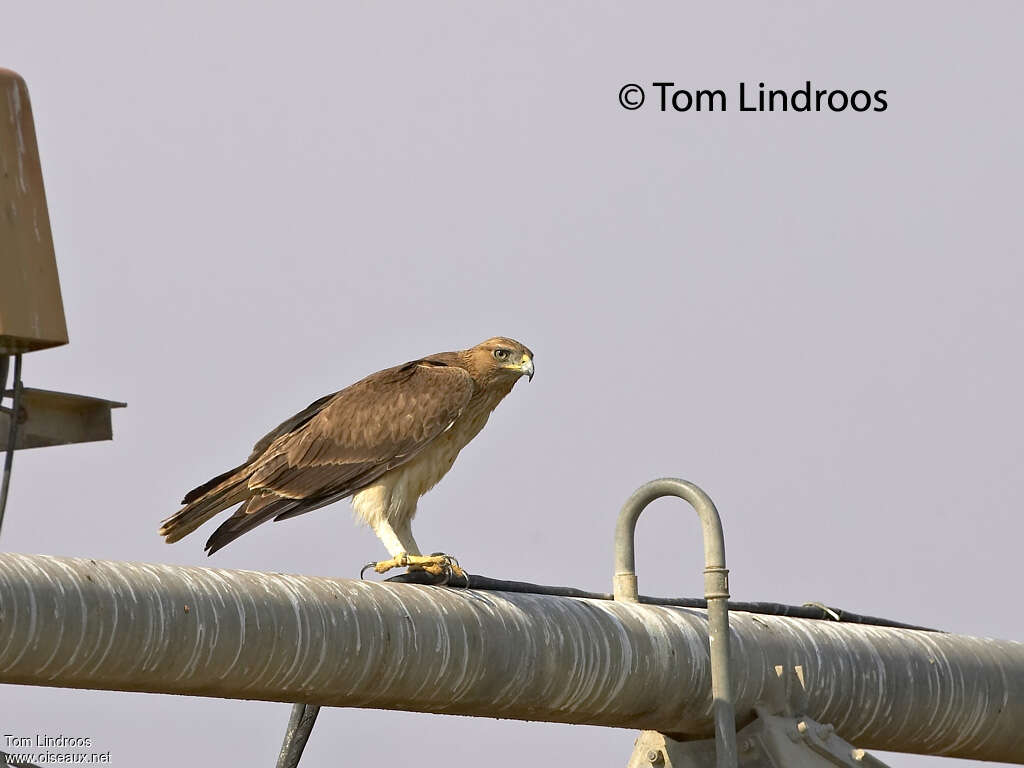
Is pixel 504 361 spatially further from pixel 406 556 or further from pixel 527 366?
pixel 406 556

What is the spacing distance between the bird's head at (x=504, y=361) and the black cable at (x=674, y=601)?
3444 millimetres

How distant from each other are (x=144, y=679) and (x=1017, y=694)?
3.35 meters

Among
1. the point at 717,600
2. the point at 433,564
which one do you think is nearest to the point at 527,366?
the point at 433,564

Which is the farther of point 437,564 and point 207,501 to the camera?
point 207,501

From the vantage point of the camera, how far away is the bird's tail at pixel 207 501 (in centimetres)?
816

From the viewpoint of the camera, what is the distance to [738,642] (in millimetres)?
5582

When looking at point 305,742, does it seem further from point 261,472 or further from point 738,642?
point 261,472

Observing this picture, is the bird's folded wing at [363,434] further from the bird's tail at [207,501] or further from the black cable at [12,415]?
the black cable at [12,415]

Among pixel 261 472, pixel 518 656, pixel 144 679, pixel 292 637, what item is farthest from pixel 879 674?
pixel 261 472

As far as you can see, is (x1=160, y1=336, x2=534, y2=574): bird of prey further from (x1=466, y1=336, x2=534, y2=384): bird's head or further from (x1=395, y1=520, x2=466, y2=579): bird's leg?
(x1=395, y1=520, x2=466, y2=579): bird's leg

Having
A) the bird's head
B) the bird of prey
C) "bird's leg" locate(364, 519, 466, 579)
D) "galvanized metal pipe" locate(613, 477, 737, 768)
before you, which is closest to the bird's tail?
the bird of prey

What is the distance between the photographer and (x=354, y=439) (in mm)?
8969

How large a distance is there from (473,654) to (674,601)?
1.08m

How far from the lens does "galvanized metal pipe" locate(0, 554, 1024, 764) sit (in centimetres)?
412
